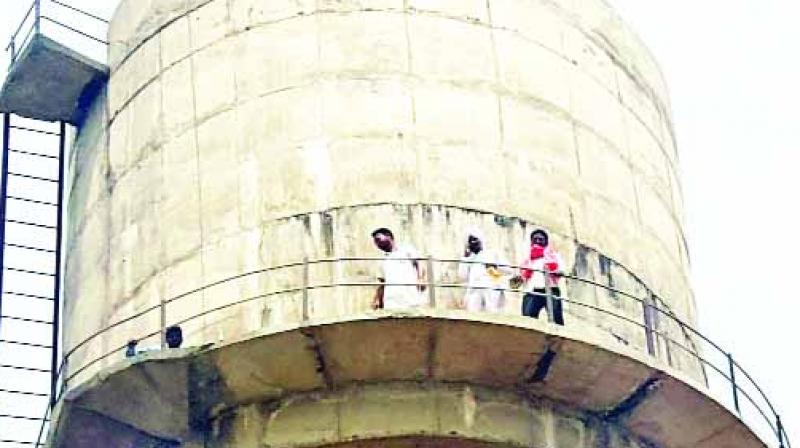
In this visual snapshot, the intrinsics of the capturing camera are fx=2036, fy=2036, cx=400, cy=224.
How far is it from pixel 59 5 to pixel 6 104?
1396 millimetres

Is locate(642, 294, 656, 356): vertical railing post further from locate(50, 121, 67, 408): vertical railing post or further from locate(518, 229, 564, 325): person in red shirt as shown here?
locate(50, 121, 67, 408): vertical railing post

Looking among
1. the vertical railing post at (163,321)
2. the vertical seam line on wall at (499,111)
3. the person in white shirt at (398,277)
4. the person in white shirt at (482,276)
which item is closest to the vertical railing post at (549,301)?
the person in white shirt at (482,276)

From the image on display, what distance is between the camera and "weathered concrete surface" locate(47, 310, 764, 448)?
1816 cm

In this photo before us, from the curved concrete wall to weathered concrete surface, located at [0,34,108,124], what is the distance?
2.72 ft

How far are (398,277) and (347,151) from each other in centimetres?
177

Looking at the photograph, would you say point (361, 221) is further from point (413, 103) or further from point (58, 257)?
point (58, 257)

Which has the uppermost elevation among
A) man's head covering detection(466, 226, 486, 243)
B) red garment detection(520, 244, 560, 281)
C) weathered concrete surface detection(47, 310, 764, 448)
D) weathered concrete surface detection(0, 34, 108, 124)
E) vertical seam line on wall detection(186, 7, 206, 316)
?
weathered concrete surface detection(0, 34, 108, 124)

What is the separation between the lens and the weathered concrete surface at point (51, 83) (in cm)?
2286

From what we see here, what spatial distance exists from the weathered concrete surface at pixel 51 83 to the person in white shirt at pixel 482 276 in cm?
567

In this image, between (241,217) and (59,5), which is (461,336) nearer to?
(241,217)

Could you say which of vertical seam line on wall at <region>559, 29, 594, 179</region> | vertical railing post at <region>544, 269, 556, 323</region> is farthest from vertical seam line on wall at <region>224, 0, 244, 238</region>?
vertical seam line on wall at <region>559, 29, 594, 179</region>

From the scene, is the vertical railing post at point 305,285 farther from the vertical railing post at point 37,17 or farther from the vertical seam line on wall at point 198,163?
the vertical railing post at point 37,17

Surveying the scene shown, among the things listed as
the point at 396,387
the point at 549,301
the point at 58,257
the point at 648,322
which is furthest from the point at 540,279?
the point at 58,257

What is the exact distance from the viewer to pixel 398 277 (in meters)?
18.5
